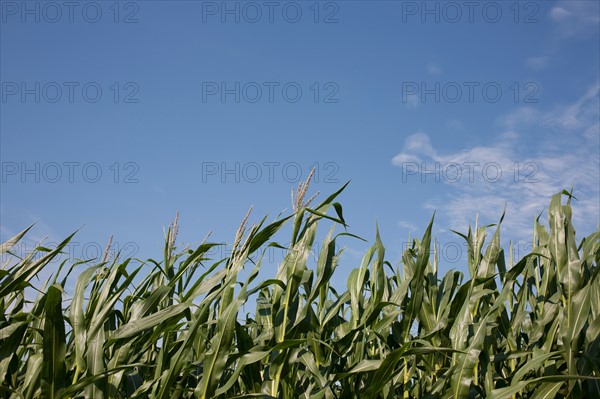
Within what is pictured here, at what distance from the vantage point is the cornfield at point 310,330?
2.53 meters

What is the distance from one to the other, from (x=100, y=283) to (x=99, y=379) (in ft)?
2.62

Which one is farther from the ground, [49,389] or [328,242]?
[328,242]

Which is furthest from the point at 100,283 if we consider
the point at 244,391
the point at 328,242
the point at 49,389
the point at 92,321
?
the point at 328,242

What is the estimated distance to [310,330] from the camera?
298 cm

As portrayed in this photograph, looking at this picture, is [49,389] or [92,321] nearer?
[49,389]

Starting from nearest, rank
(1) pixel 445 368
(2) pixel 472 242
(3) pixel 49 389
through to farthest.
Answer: (3) pixel 49 389, (1) pixel 445 368, (2) pixel 472 242

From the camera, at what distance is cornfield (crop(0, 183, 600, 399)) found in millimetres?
2527

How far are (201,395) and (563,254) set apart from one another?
2064 mm

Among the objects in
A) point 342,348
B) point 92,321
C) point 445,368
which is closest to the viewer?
point 92,321

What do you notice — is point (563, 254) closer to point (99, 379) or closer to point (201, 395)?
point (201, 395)

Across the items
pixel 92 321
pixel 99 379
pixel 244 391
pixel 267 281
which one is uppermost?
pixel 267 281

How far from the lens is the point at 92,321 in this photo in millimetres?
2650

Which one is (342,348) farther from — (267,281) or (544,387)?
(544,387)

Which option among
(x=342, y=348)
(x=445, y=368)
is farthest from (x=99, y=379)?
(x=445, y=368)
